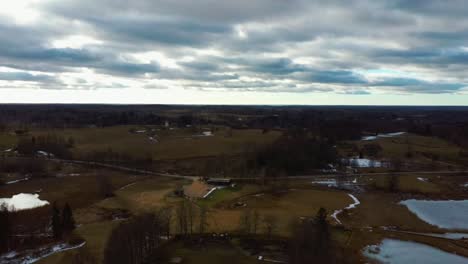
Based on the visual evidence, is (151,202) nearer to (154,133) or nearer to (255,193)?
(255,193)

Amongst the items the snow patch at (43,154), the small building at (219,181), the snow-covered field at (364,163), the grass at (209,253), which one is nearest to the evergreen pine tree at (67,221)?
the grass at (209,253)

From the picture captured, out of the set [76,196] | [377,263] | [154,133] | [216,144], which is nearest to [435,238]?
[377,263]

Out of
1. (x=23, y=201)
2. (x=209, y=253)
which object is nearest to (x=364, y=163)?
(x=209, y=253)

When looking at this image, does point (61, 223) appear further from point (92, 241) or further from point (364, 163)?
point (364, 163)

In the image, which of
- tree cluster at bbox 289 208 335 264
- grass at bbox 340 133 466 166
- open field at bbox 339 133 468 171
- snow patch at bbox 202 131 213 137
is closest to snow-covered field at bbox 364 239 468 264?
tree cluster at bbox 289 208 335 264

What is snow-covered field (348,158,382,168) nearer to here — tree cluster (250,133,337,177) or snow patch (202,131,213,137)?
tree cluster (250,133,337,177)

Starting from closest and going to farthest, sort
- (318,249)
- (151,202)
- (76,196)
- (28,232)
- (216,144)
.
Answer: (318,249), (28,232), (151,202), (76,196), (216,144)

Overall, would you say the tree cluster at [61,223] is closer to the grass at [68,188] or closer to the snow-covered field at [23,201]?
the grass at [68,188]
